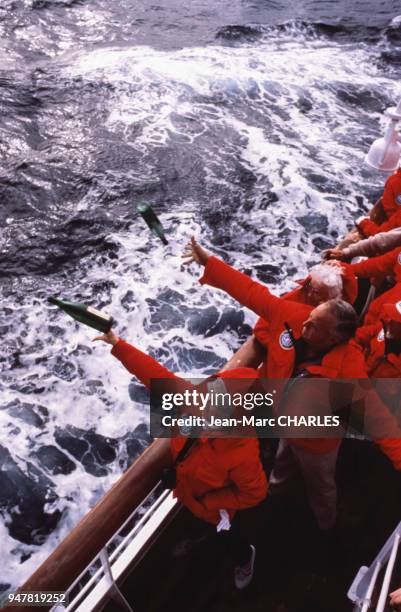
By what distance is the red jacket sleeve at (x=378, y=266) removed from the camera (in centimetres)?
309

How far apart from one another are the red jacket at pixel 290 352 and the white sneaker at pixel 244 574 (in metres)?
0.72

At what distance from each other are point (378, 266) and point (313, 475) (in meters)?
1.51

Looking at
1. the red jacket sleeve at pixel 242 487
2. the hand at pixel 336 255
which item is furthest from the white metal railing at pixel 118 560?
the hand at pixel 336 255

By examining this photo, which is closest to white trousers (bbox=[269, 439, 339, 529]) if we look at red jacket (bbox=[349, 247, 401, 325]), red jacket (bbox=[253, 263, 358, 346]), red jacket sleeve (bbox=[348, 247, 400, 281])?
red jacket (bbox=[253, 263, 358, 346])

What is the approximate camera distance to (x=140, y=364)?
2256 millimetres

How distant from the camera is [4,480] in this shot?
360 cm

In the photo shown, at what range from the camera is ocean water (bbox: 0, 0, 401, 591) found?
157 inches

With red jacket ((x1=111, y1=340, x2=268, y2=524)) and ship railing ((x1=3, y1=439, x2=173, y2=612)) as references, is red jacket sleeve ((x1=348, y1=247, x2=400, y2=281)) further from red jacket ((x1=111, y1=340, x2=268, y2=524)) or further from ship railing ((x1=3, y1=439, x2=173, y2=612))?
ship railing ((x1=3, y1=439, x2=173, y2=612))

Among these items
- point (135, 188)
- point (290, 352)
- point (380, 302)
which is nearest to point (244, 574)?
point (290, 352)

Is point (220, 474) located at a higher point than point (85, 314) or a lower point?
lower

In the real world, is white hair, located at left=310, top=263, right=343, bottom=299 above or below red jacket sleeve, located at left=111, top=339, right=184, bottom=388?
above

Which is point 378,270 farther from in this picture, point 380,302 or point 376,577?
point 376,577

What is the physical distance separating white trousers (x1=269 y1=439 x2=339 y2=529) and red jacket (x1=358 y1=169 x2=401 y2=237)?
77.3 inches

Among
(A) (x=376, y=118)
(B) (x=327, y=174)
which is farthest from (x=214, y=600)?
(A) (x=376, y=118)
